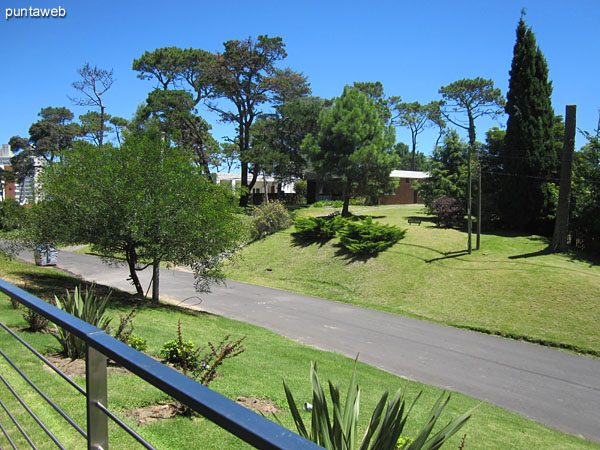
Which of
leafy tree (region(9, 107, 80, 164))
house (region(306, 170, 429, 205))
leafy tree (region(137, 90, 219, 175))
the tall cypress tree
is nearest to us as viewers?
the tall cypress tree

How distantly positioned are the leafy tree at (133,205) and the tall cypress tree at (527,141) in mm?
21100

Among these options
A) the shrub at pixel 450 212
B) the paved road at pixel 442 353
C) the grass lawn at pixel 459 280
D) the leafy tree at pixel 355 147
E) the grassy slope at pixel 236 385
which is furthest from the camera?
the leafy tree at pixel 355 147

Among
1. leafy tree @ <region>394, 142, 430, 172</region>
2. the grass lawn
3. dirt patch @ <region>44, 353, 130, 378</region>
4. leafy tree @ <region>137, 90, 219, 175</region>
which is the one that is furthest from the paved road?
leafy tree @ <region>394, 142, 430, 172</region>

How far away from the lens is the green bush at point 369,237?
25.9 meters

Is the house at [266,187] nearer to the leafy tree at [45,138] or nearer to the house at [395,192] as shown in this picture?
the house at [395,192]

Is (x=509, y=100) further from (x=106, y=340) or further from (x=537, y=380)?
(x=106, y=340)

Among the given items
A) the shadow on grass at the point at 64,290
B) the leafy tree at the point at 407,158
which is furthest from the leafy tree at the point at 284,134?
the leafy tree at the point at 407,158

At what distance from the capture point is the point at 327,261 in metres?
27.0

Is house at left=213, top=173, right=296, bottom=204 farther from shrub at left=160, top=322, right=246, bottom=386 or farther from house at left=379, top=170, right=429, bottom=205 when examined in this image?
shrub at left=160, top=322, right=246, bottom=386

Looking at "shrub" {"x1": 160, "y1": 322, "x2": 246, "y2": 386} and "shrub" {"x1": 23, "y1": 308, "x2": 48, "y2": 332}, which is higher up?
"shrub" {"x1": 23, "y1": 308, "x2": 48, "y2": 332}

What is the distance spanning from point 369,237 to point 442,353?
12.8m

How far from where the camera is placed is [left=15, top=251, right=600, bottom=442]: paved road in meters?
10.6

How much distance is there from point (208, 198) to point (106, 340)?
1366 cm

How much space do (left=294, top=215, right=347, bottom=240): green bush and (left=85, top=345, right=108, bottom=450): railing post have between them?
28028 mm
